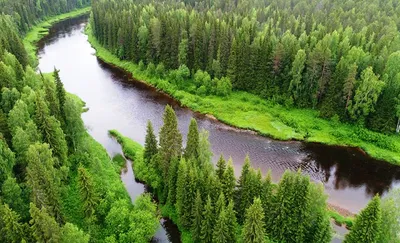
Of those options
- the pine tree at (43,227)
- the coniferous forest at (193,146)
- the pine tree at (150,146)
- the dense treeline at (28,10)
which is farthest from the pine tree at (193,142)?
the dense treeline at (28,10)

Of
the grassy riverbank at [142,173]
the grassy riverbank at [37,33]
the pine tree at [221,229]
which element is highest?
the pine tree at [221,229]

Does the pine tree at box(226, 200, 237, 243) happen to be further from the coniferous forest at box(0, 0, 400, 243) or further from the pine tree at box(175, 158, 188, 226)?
the pine tree at box(175, 158, 188, 226)

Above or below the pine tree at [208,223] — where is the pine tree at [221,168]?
above

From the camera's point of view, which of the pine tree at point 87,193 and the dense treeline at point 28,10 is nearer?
the pine tree at point 87,193

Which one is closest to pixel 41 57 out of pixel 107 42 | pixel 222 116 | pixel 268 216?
pixel 107 42

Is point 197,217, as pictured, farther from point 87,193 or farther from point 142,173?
point 142,173

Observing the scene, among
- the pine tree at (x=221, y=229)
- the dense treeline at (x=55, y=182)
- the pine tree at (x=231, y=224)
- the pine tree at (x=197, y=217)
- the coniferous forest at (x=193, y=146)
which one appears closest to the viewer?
the dense treeline at (x=55, y=182)

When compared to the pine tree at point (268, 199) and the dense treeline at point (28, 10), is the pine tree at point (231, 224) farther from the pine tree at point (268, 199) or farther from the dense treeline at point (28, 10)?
the dense treeline at point (28, 10)

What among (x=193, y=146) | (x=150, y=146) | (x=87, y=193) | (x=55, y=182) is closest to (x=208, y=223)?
(x=193, y=146)

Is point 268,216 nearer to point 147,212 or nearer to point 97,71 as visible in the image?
point 147,212
